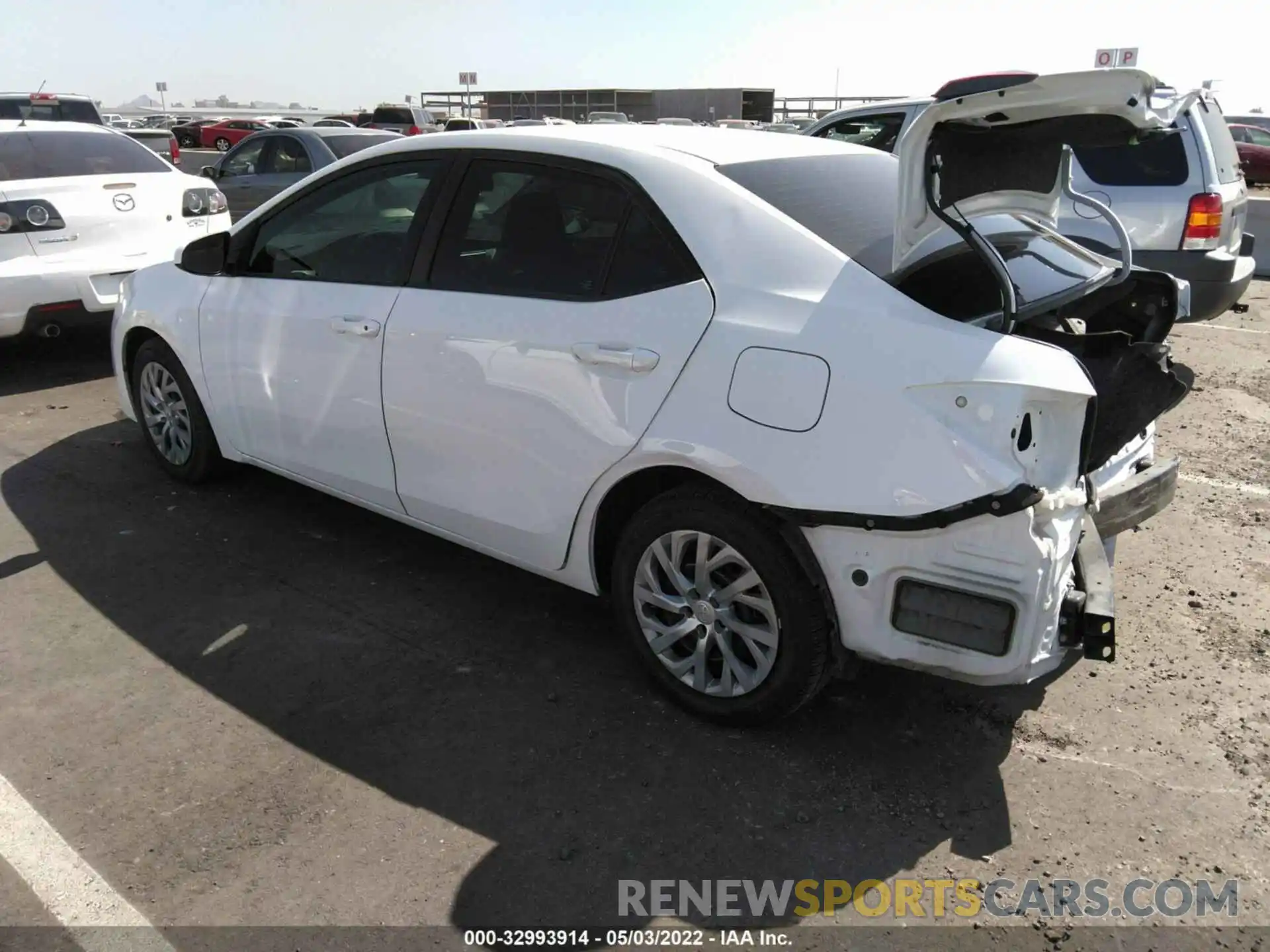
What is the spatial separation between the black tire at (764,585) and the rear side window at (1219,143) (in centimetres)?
590

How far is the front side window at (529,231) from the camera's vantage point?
3.24 meters

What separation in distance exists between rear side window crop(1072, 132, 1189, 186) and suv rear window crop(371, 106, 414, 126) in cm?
2549

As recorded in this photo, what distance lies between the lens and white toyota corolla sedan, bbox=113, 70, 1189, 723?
2578mm

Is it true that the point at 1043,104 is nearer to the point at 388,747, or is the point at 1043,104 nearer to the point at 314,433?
the point at 388,747

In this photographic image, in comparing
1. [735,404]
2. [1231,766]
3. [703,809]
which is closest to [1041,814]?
[1231,766]

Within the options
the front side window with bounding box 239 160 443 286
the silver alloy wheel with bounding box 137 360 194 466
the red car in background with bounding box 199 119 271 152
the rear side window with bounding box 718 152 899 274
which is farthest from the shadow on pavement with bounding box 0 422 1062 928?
the red car in background with bounding box 199 119 271 152

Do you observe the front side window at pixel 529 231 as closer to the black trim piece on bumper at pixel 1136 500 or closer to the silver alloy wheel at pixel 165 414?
the black trim piece on bumper at pixel 1136 500

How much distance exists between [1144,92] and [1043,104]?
0.24 metres

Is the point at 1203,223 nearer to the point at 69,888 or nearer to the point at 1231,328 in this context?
the point at 1231,328

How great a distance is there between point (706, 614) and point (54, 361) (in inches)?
264

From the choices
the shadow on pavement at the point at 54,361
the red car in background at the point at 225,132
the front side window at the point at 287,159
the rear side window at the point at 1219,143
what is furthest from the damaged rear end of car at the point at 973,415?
the red car in background at the point at 225,132

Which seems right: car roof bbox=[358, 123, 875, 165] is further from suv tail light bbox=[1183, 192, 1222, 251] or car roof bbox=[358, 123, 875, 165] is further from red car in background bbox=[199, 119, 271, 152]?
red car in background bbox=[199, 119, 271, 152]

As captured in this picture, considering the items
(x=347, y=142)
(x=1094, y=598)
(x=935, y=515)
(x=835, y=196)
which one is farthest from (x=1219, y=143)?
(x=347, y=142)

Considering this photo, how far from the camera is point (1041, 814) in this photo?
282 cm
